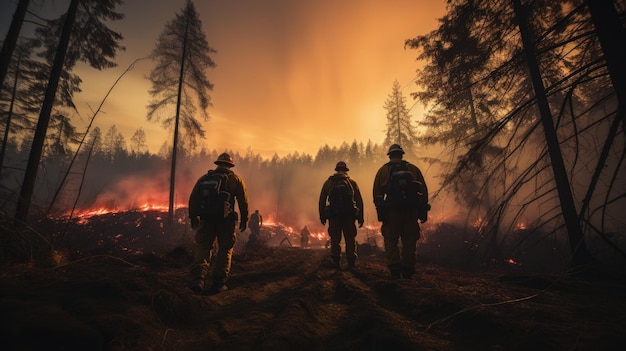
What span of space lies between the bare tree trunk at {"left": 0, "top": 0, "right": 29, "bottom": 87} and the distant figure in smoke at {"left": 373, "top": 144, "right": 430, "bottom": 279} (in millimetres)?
9873

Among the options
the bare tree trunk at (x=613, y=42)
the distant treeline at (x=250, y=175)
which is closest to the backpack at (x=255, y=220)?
the bare tree trunk at (x=613, y=42)

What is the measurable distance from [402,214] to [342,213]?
5.17 ft

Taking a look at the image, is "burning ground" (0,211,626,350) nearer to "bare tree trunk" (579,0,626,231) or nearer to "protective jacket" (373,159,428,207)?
"bare tree trunk" (579,0,626,231)

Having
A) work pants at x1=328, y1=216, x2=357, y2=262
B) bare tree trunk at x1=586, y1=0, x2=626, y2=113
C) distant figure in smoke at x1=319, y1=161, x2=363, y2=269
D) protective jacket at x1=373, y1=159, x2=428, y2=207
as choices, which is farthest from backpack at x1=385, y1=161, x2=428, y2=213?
bare tree trunk at x1=586, y1=0, x2=626, y2=113

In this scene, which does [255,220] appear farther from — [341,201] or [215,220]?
[215,220]

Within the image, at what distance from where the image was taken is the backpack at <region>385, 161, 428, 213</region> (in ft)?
16.1

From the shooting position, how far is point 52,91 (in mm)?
7996

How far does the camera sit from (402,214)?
505 cm

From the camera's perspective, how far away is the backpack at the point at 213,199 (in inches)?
173

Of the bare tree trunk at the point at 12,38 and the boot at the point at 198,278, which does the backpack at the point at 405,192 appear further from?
the bare tree trunk at the point at 12,38

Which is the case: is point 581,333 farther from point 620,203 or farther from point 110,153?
point 110,153

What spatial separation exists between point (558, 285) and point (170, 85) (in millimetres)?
20745

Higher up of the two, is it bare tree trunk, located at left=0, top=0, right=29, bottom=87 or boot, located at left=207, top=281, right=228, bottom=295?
bare tree trunk, located at left=0, top=0, right=29, bottom=87

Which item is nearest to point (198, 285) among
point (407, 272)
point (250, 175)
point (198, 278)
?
point (198, 278)
